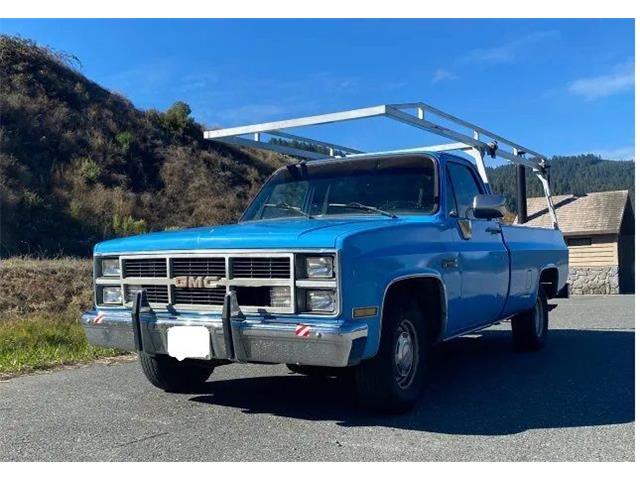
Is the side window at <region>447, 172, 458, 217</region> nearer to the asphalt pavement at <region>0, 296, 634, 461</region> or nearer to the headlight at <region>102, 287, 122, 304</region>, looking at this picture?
the asphalt pavement at <region>0, 296, 634, 461</region>

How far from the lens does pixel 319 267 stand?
13.5 ft

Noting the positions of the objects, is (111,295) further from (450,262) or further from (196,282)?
(450,262)

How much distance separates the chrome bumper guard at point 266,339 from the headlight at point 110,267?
1.54ft

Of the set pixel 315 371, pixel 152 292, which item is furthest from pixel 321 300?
pixel 315 371

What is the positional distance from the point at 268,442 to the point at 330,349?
2.21 ft

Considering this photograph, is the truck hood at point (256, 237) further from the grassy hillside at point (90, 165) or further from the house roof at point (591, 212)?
the house roof at point (591, 212)

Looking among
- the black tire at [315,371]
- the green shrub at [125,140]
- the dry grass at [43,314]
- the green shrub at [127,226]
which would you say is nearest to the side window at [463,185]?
the black tire at [315,371]

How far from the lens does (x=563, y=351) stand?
7555 mm

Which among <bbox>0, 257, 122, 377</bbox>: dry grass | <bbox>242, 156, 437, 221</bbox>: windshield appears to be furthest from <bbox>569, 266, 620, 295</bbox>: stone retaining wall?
<bbox>242, 156, 437, 221</bbox>: windshield

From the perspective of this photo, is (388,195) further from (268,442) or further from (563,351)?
(563,351)

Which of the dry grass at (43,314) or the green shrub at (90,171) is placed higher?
the green shrub at (90,171)

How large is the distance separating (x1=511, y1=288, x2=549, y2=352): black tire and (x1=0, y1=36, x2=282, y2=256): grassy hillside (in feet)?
38.9

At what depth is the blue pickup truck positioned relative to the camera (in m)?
4.09

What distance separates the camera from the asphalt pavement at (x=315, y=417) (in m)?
3.83
